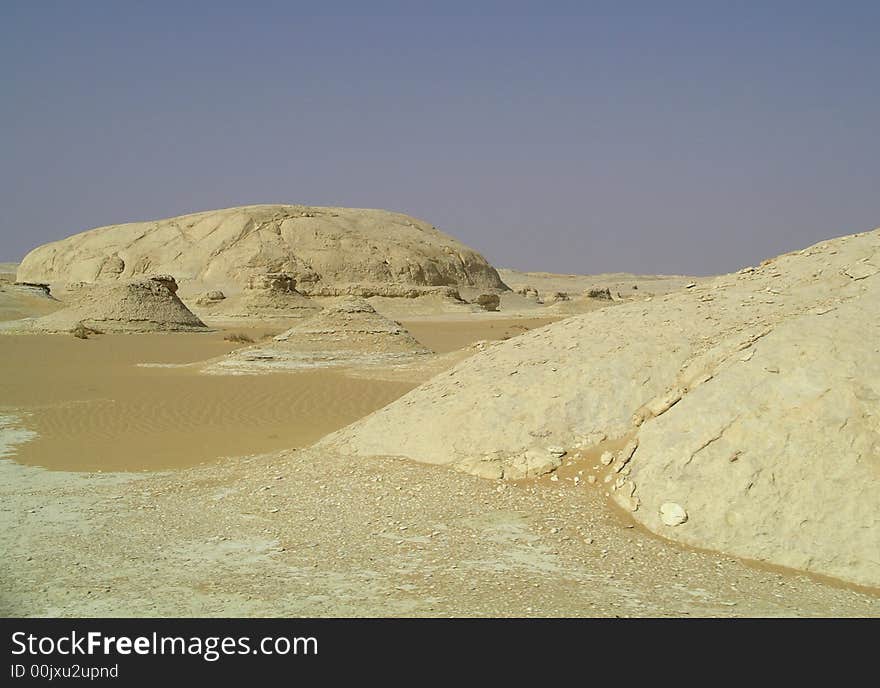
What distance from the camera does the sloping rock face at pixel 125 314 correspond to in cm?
2531

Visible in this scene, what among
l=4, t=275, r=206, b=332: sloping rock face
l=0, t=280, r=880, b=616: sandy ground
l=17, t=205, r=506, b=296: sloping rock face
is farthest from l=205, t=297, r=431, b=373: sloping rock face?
l=17, t=205, r=506, b=296: sloping rock face

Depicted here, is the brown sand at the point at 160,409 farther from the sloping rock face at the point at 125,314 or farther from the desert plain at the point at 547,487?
the sloping rock face at the point at 125,314

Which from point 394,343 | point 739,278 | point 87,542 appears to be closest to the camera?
point 87,542

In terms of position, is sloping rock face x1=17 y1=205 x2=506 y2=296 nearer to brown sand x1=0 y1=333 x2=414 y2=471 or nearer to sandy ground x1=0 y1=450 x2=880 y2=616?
brown sand x1=0 y1=333 x2=414 y2=471

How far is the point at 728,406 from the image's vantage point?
194 inches

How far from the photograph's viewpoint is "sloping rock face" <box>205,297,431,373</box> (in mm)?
16141

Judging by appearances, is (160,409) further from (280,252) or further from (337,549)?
(280,252)

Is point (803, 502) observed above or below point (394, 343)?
below

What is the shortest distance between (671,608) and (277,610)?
166 centimetres

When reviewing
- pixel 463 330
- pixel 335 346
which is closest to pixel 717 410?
pixel 335 346

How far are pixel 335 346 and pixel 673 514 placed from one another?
41.9 feet

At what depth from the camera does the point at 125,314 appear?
2553 centimetres
